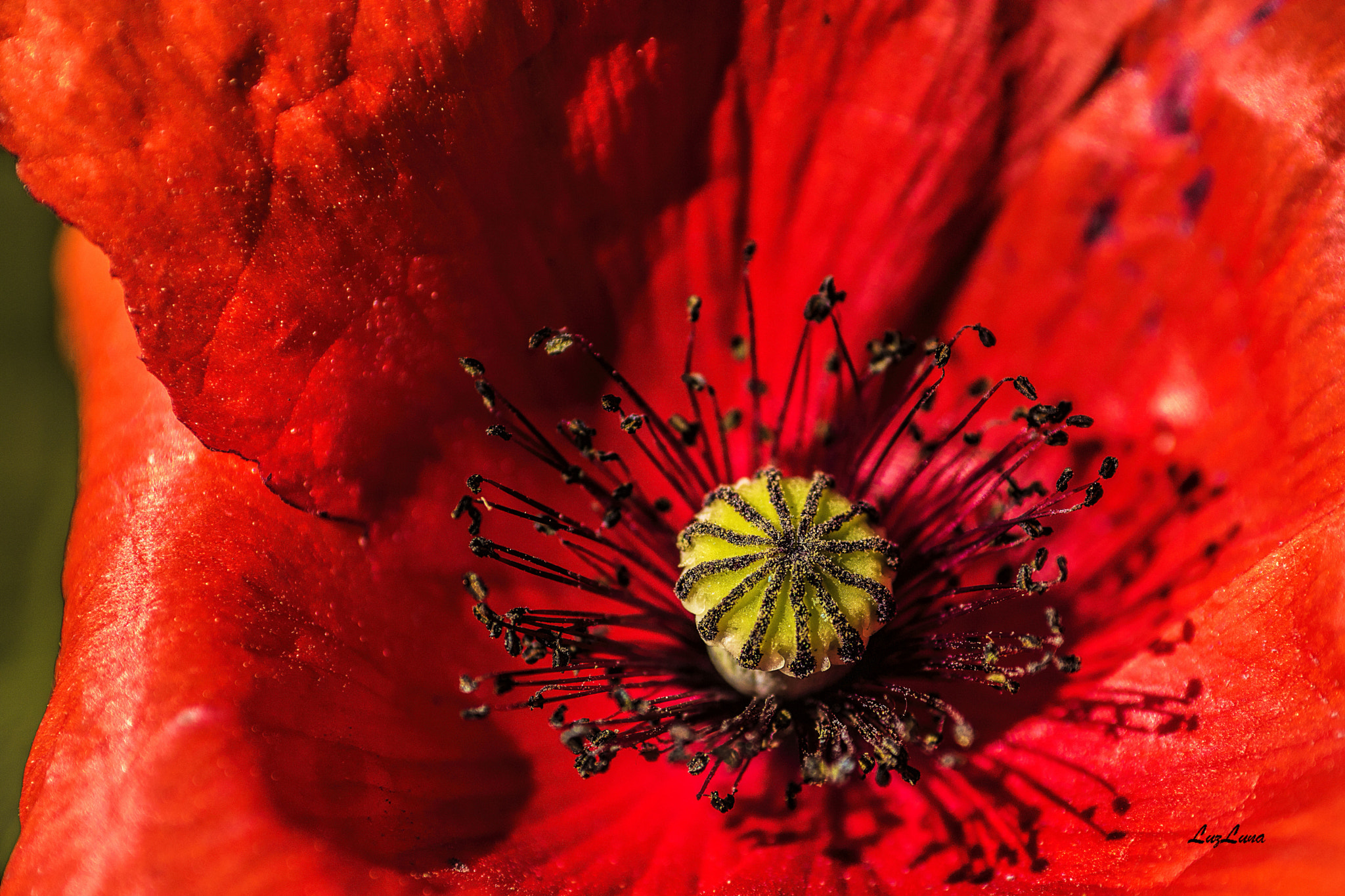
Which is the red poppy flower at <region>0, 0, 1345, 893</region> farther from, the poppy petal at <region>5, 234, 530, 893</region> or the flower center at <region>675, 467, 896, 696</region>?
the flower center at <region>675, 467, 896, 696</region>

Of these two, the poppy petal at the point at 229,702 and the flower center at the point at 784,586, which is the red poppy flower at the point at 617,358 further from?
the flower center at the point at 784,586

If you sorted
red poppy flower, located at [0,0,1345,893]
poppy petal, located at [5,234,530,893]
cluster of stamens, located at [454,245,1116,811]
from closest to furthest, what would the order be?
poppy petal, located at [5,234,530,893] → red poppy flower, located at [0,0,1345,893] → cluster of stamens, located at [454,245,1116,811]

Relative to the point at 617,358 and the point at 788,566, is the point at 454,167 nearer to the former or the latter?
the point at 617,358

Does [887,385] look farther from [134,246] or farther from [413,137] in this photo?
[134,246]

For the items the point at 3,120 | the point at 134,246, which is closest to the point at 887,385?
the point at 134,246

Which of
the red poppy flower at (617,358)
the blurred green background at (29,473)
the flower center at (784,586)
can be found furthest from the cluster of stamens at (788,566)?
the blurred green background at (29,473)

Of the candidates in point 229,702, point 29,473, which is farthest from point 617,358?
point 29,473

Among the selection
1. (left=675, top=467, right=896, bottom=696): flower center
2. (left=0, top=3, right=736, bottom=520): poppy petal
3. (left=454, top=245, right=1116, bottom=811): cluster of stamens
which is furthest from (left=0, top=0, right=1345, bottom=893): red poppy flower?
(left=675, top=467, right=896, bottom=696): flower center
